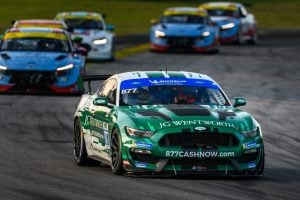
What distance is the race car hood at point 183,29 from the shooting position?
127 ft

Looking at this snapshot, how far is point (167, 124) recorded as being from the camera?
13.2m

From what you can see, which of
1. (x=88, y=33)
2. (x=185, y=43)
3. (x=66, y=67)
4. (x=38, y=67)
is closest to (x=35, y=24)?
(x=88, y=33)

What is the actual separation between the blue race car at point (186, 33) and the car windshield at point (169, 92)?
79.1 feet

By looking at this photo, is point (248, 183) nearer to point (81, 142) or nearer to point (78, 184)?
point (78, 184)

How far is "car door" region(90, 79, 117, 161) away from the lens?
46.1 feet

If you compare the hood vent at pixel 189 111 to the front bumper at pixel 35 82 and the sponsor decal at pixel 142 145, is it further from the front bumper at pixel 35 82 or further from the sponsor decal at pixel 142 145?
the front bumper at pixel 35 82

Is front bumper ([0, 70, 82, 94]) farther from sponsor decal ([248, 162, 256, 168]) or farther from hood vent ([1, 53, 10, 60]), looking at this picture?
sponsor decal ([248, 162, 256, 168])

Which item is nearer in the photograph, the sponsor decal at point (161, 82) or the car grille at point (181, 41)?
the sponsor decal at point (161, 82)

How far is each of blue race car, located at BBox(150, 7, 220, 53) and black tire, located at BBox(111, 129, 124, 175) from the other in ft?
82.2

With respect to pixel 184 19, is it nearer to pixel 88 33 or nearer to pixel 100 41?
pixel 88 33

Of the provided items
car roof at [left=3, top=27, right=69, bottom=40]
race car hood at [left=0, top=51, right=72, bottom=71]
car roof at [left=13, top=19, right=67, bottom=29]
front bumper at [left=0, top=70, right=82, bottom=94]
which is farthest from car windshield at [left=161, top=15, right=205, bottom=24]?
front bumper at [left=0, top=70, right=82, bottom=94]

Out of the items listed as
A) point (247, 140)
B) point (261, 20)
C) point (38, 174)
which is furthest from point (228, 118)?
point (261, 20)

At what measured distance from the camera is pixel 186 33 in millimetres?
38625

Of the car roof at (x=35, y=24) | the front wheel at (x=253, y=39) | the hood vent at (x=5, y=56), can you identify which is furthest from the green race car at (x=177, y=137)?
the front wheel at (x=253, y=39)
